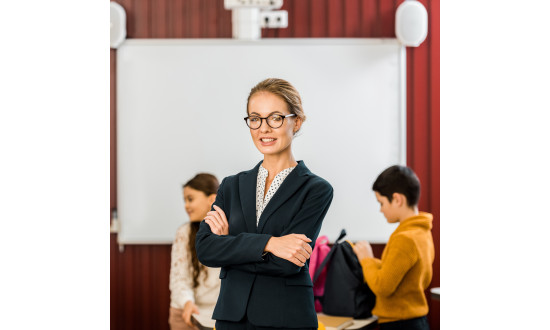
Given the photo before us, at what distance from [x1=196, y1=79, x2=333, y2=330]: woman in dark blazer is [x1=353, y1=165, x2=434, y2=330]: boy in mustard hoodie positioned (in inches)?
37.3

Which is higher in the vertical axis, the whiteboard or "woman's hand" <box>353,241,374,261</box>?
the whiteboard

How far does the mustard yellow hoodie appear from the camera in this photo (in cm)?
217

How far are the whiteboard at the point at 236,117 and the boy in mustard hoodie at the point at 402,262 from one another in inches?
42.0

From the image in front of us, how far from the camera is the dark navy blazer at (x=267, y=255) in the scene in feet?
4.08

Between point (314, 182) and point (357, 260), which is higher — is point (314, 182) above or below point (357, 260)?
above

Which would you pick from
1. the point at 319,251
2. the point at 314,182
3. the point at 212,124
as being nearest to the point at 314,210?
the point at 314,182

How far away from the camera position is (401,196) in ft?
7.54

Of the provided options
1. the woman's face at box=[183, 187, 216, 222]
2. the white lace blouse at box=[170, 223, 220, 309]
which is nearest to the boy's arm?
the white lace blouse at box=[170, 223, 220, 309]

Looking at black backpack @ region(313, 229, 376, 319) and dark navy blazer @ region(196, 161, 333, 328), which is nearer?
dark navy blazer @ region(196, 161, 333, 328)

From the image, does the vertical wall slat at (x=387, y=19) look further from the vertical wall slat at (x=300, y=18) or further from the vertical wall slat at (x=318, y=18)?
the vertical wall slat at (x=300, y=18)

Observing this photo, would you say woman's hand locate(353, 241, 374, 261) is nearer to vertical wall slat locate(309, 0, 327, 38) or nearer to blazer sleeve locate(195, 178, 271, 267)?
blazer sleeve locate(195, 178, 271, 267)

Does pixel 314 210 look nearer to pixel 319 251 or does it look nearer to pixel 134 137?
pixel 319 251

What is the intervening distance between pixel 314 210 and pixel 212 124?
215 cm

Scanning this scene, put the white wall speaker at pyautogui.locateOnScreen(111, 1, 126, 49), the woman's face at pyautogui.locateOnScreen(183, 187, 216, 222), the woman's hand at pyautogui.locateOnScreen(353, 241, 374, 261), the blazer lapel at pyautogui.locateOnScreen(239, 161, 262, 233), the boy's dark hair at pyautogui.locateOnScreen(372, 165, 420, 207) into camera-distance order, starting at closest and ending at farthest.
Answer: the blazer lapel at pyautogui.locateOnScreen(239, 161, 262, 233)
the boy's dark hair at pyautogui.locateOnScreen(372, 165, 420, 207)
the woman's hand at pyautogui.locateOnScreen(353, 241, 374, 261)
the woman's face at pyautogui.locateOnScreen(183, 187, 216, 222)
the white wall speaker at pyautogui.locateOnScreen(111, 1, 126, 49)
